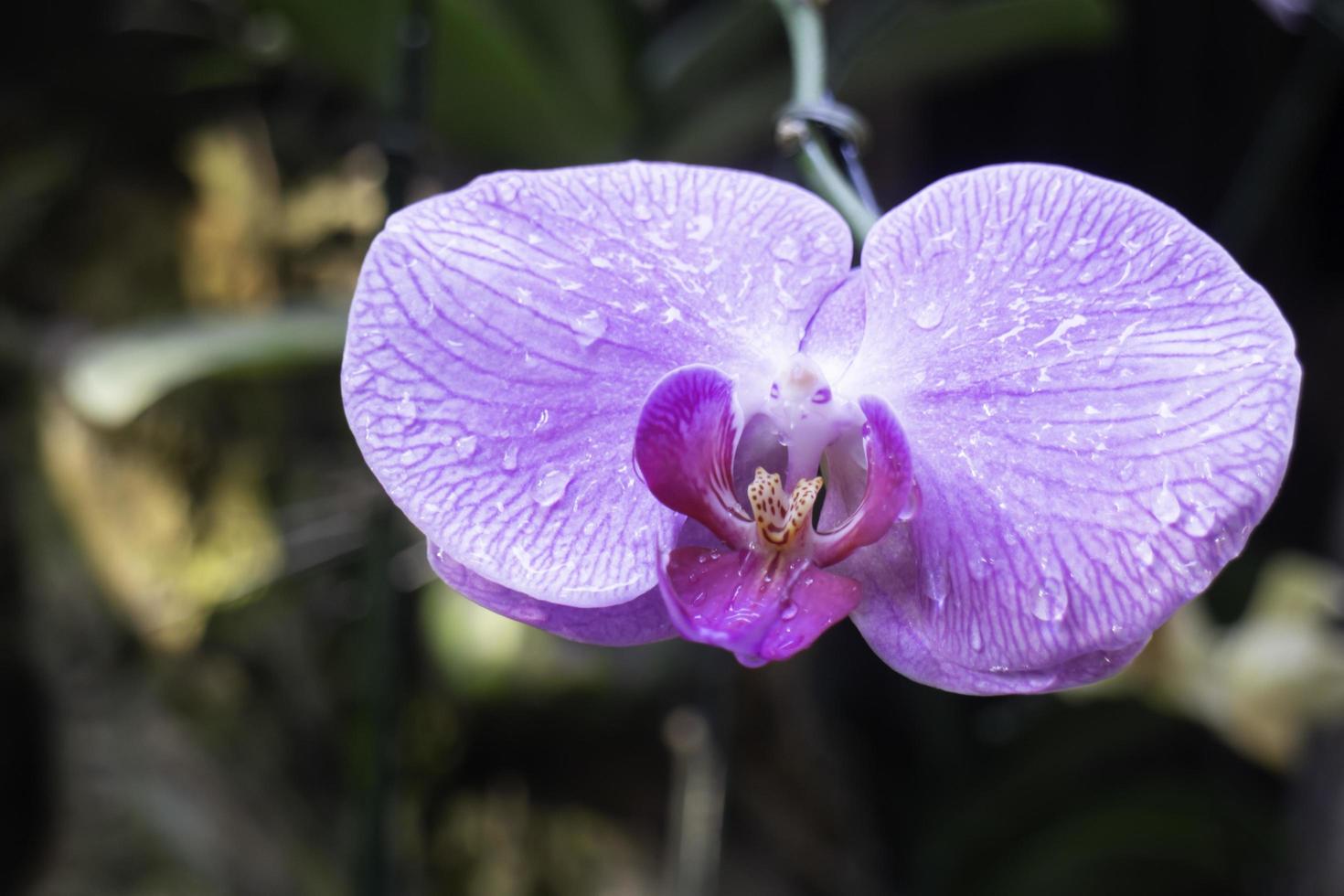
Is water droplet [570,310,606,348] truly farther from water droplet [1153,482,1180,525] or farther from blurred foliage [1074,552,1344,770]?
blurred foliage [1074,552,1344,770]

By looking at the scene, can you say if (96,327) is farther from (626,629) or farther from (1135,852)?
(1135,852)

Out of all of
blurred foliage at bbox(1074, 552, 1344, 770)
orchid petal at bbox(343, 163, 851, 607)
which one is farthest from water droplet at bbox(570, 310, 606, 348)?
blurred foliage at bbox(1074, 552, 1344, 770)

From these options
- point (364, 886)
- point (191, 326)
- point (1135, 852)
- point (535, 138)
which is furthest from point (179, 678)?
point (1135, 852)

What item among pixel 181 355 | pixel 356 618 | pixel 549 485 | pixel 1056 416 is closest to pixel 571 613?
pixel 549 485

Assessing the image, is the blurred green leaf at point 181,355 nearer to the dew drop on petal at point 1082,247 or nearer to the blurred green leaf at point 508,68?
the blurred green leaf at point 508,68

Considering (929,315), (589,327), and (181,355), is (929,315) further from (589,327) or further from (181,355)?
(181,355)
